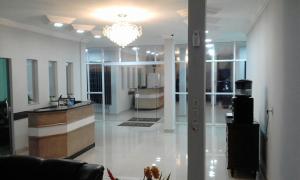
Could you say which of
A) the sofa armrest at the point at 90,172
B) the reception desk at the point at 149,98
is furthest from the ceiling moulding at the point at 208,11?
the reception desk at the point at 149,98

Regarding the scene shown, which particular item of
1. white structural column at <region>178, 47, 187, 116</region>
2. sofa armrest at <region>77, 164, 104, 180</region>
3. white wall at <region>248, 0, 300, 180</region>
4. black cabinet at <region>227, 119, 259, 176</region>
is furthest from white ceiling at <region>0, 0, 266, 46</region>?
sofa armrest at <region>77, 164, 104, 180</region>

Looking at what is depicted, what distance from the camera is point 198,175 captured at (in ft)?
10.8

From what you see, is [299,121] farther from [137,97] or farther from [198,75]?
[137,97]

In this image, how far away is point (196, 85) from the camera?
3.22m

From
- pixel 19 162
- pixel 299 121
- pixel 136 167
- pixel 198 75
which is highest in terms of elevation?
pixel 198 75

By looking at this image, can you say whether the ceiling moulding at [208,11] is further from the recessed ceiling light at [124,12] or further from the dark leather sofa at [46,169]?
the dark leather sofa at [46,169]

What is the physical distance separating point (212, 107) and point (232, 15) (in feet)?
15.9

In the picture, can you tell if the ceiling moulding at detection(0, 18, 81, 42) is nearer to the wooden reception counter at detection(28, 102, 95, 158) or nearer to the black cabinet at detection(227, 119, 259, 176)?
the wooden reception counter at detection(28, 102, 95, 158)

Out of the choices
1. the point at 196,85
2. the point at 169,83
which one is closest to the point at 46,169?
the point at 196,85

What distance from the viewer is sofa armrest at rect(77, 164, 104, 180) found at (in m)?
2.68

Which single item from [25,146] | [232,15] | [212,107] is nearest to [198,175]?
[232,15]

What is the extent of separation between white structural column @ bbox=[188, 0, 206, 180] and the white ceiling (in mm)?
1485

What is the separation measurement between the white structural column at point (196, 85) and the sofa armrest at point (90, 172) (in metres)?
1.12

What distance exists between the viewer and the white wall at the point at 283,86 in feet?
8.99
